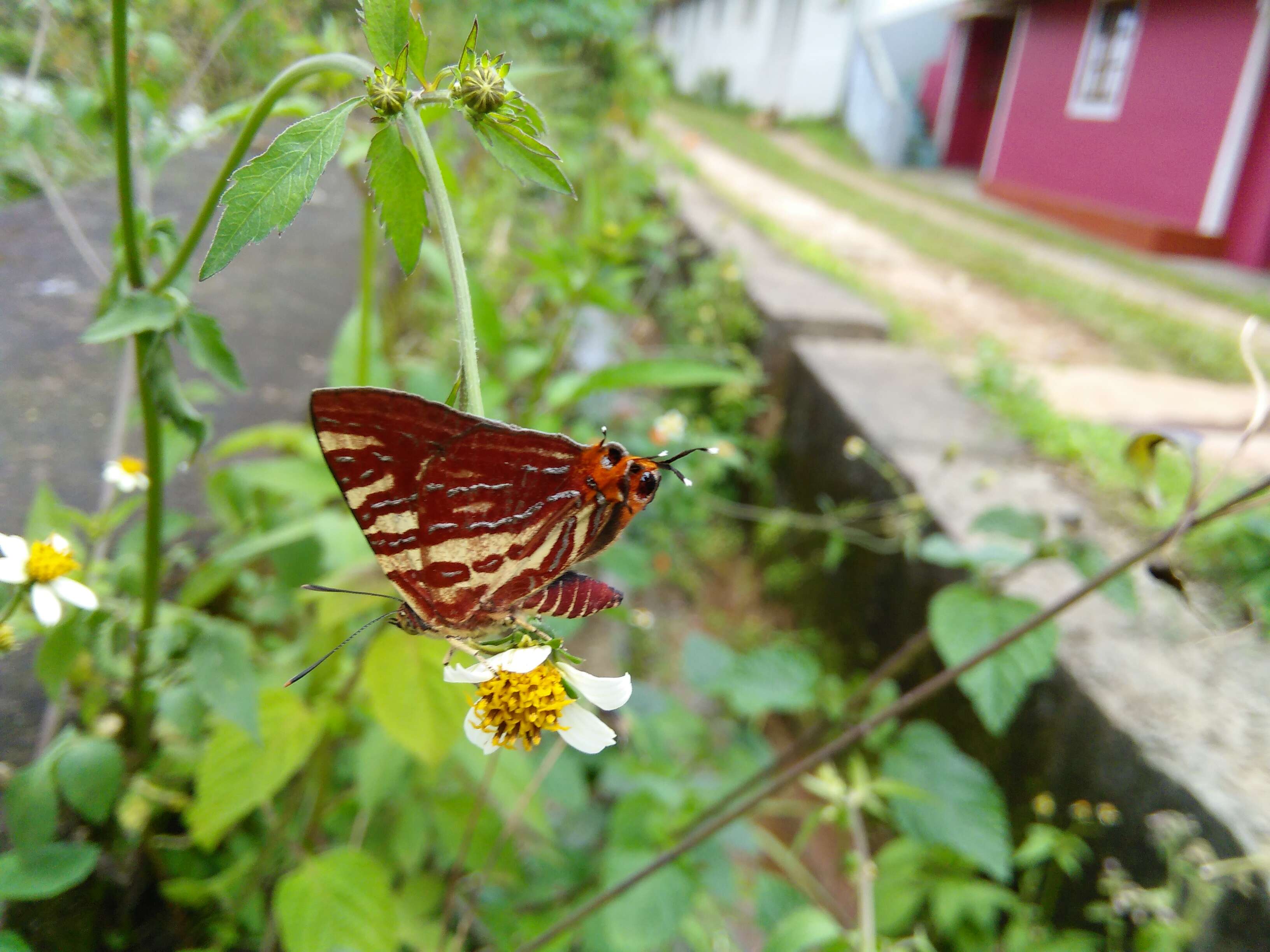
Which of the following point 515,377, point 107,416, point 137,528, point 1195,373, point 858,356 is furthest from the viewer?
point 1195,373

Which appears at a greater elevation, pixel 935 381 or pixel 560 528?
pixel 560 528

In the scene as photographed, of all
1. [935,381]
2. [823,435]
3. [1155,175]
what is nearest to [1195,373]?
[935,381]

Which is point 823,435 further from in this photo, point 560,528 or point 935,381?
point 560,528

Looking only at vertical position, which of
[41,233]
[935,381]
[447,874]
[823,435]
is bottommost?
[447,874]

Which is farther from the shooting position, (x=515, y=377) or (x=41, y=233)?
(x=515, y=377)

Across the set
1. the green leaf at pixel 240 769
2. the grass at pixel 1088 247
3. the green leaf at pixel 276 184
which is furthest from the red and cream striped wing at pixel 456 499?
the grass at pixel 1088 247

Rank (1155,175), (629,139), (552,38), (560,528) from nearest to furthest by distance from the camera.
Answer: (560,528)
(552,38)
(629,139)
(1155,175)

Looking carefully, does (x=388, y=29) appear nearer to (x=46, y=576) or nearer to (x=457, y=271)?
(x=457, y=271)

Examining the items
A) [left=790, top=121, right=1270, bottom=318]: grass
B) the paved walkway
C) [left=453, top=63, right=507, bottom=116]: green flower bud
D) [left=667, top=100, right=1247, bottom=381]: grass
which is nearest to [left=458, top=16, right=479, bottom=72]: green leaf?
[left=453, top=63, right=507, bottom=116]: green flower bud

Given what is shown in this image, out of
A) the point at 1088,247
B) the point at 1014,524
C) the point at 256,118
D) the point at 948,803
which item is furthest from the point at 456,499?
the point at 1088,247
